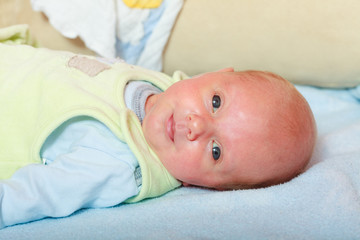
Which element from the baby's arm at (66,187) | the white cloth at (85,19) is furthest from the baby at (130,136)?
the white cloth at (85,19)

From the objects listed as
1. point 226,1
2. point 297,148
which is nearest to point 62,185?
point 297,148

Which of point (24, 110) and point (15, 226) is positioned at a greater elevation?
point (24, 110)

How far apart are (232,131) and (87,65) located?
44 centimetres

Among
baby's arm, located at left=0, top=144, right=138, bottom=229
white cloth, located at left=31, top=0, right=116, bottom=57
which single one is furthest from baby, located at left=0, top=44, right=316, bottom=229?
white cloth, located at left=31, top=0, right=116, bottom=57

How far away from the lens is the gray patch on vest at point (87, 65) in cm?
112

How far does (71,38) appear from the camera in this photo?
1.40 meters

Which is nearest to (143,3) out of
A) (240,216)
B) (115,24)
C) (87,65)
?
(115,24)

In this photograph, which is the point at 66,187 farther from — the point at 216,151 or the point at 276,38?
the point at 276,38

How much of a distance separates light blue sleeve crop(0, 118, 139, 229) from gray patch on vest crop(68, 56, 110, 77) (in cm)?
17

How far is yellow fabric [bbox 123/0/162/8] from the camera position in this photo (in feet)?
4.40

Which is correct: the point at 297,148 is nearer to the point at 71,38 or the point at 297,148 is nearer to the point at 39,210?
the point at 39,210

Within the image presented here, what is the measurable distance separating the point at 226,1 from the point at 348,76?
47 centimetres

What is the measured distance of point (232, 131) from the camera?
96cm

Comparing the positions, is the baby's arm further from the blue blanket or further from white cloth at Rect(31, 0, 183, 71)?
white cloth at Rect(31, 0, 183, 71)
